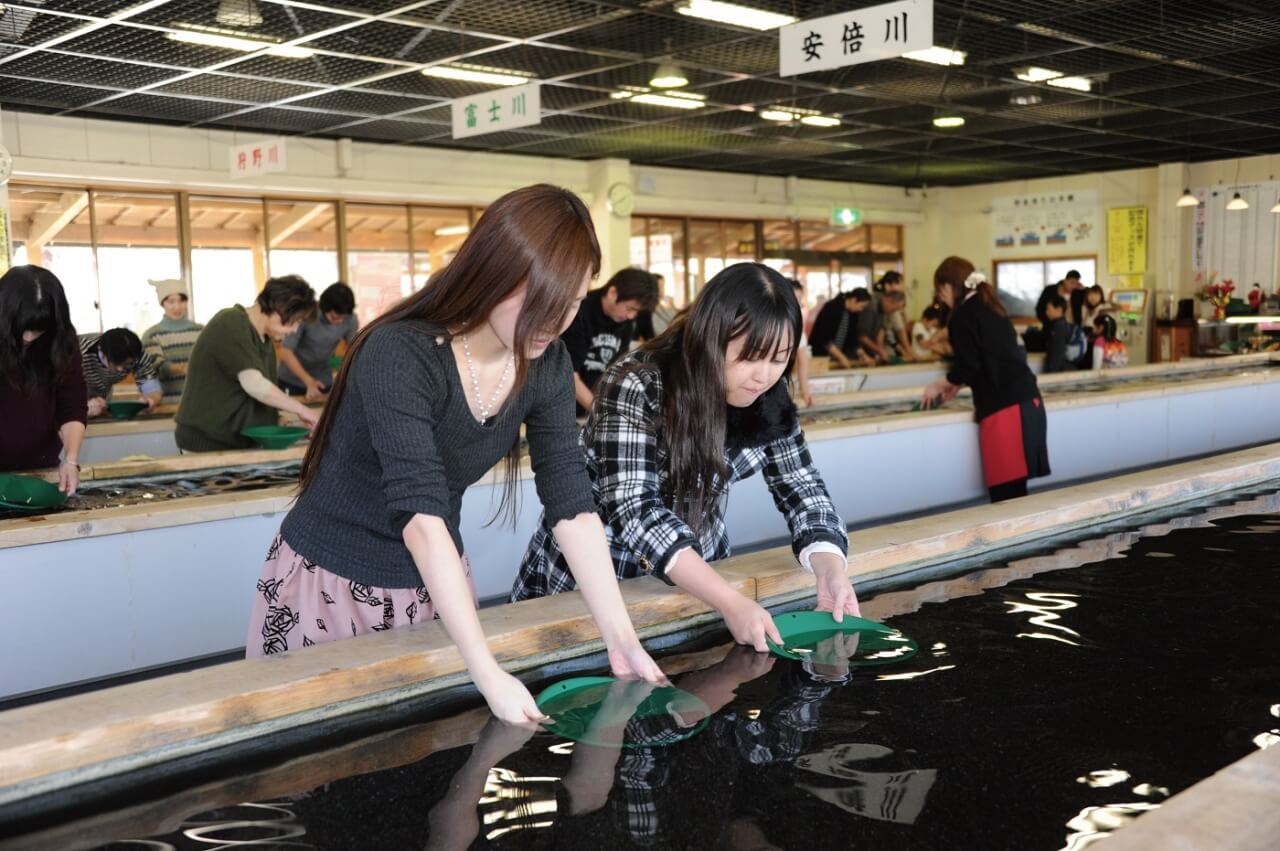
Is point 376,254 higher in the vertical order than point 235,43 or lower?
lower

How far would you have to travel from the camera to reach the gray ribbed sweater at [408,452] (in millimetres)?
1406

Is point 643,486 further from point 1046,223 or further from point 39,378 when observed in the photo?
point 1046,223

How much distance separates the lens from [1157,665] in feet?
5.70

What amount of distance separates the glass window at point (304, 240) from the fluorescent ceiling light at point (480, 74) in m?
3.70

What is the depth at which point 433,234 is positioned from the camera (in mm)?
12977

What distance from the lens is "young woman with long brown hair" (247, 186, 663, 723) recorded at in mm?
1373

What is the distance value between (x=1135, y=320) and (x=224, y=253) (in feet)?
38.4

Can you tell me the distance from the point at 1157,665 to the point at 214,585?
253 cm

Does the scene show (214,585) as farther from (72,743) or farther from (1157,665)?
(1157,665)

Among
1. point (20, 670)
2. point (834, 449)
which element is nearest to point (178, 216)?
point (834, 449)

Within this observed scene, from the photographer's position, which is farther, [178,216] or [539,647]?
[178,216]

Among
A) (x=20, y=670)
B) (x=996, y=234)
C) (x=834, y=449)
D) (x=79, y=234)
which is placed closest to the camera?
(x=20, y=670)

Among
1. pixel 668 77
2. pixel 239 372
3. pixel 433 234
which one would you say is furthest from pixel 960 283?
pixel 433 234

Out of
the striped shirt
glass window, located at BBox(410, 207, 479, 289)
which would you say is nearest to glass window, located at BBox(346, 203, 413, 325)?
glass window, located at BBox(410, 207, 479, 289)
